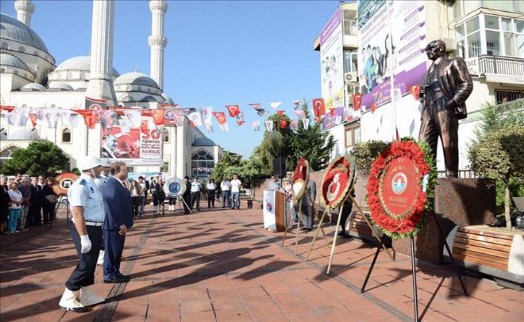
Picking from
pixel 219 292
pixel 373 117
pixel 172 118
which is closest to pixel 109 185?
pixel 219 292

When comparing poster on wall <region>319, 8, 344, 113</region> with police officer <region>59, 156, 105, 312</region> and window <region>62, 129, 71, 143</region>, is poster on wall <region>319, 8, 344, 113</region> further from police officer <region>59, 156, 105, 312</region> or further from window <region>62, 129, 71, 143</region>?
window <region>62, 129, 71, 143</region>

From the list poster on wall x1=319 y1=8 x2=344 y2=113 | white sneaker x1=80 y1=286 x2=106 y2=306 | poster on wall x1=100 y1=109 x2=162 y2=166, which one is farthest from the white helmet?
poster on wall x1=100 y1=109 x2=162 y2=166

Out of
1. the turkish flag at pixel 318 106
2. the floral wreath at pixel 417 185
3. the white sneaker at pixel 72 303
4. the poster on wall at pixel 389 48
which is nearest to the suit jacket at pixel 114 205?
the white sneaker at pixel 72 303

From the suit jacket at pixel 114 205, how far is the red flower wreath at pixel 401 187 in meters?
3.61

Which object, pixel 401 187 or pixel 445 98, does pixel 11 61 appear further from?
pixel 401 187

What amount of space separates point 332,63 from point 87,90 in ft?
126

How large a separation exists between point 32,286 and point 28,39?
3301 inches

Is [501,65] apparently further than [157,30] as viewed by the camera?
No

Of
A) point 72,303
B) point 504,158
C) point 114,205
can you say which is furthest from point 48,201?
point 504,158

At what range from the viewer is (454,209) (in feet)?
19.3

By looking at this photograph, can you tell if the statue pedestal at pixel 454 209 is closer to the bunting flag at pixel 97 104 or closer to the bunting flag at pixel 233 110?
the bunting flag at pixel 233 110

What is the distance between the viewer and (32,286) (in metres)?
5.12

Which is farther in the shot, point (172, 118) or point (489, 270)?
point (172, 118)

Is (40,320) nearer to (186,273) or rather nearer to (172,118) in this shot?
(186,273)
